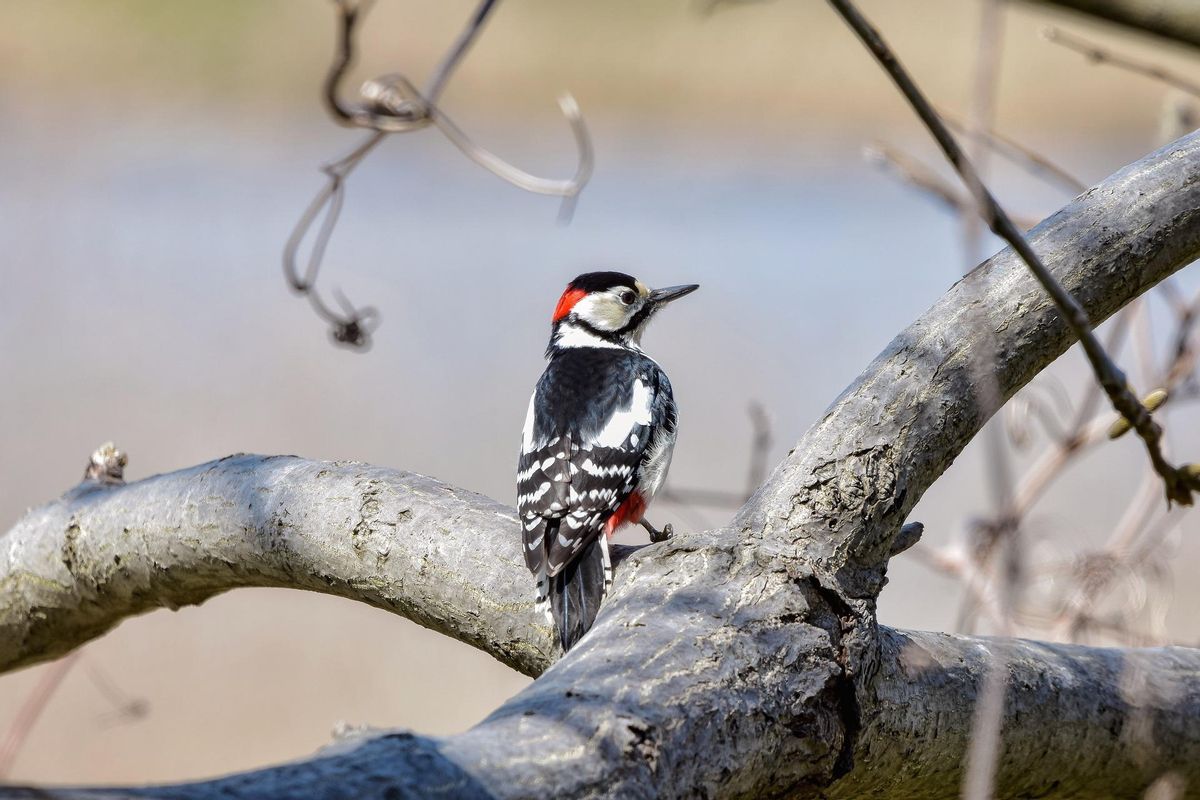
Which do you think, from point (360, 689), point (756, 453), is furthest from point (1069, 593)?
point (360, 689)

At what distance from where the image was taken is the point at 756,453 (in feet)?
10.6

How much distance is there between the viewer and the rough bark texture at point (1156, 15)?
1.52 m

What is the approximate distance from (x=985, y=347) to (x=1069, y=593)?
1.94 meters

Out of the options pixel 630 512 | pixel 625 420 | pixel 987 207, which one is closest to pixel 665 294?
pixel 625 420

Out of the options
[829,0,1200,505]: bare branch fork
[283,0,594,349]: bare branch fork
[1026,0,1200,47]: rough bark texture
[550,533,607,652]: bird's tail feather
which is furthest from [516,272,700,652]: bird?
[1026,0,1200,47]: rough bark texture

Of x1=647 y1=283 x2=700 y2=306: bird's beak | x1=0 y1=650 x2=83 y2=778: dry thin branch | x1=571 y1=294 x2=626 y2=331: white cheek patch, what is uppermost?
x1=647 y1=283 x2=700 y2=306: bird's beak

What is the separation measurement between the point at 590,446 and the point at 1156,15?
183cm

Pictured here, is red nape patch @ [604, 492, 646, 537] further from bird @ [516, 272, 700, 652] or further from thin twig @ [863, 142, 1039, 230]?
thin twig @ [863, 142, 1039, 230]

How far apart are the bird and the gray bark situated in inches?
3.9

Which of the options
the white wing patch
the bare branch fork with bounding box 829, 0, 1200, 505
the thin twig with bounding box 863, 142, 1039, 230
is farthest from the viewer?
the white wing patch

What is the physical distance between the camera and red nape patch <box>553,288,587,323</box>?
4.30m

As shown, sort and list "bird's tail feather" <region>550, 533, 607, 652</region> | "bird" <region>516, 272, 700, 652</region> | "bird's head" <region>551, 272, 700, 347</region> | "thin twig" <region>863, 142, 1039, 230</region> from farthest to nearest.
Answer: "bird's head" <region>551, 272, 700, 347</region> < "thin twig" <region>863, 142, 1039, 230</region> < "bird" <region>516, 272, 700, 652</region> < "bird's tail feather" <region>550, 533, 607, 652</region>

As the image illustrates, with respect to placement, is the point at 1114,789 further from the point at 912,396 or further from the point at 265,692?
the point at 265,692

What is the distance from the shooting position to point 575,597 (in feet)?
7.79
